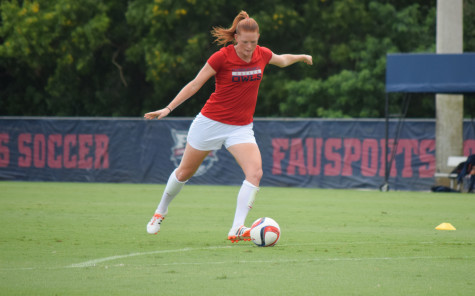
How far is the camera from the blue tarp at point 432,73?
2119 centimetres

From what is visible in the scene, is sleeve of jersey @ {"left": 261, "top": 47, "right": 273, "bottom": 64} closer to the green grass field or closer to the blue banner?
the green grass field

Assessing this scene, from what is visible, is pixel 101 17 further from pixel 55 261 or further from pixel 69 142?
pixel 55 261

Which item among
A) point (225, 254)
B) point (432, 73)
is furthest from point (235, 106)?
point (432, 73)

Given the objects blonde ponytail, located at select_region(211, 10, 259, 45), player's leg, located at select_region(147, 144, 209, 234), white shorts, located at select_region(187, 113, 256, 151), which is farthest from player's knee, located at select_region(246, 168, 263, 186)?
blonde ponytail, located at select_region(211, 10, 259, 45)

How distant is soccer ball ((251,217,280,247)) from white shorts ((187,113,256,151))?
3.33 ft

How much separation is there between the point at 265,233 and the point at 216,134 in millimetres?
1316

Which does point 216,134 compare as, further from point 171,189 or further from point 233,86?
point 171,189

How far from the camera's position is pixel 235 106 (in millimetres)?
9133

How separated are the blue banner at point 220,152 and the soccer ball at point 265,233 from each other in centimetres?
1450

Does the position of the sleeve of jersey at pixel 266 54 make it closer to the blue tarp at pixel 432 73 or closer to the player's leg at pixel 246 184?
the player's leg at pixel 246 184

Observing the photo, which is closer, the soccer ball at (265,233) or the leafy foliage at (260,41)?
the soccer ball at (265,233)

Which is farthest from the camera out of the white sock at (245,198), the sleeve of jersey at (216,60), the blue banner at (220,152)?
the blue banner at (220,152)

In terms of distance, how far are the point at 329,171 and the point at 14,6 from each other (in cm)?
1774

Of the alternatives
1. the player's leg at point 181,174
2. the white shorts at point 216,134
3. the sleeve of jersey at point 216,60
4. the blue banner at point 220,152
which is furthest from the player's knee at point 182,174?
the blue banner at point 220,152
